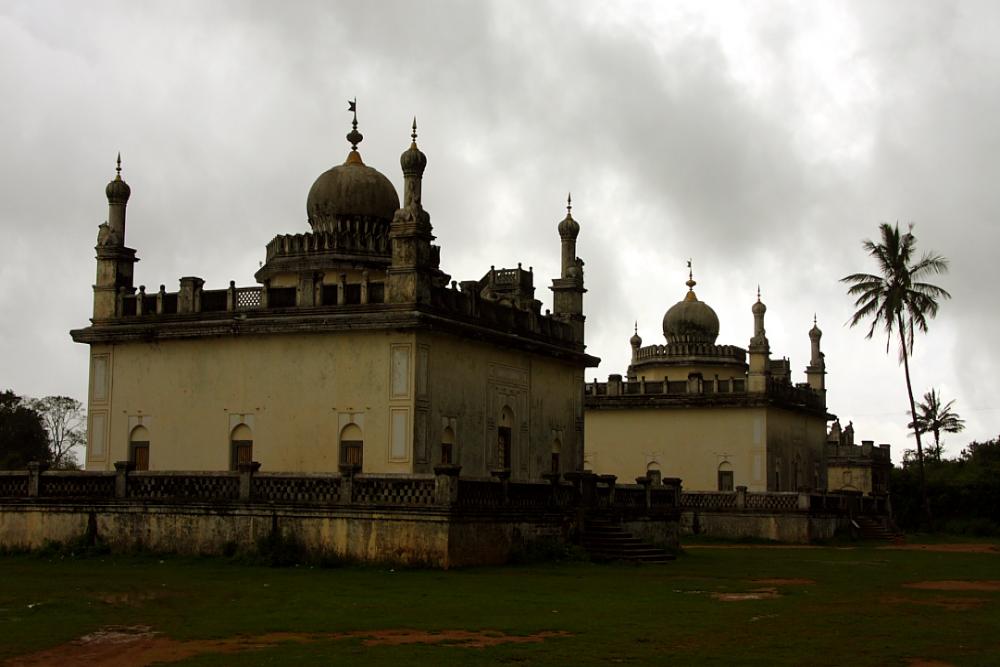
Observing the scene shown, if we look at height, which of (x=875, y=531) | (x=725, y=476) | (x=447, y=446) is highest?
(x=447, y=446)

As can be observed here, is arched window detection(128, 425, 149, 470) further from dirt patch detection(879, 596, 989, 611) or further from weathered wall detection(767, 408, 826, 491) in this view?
weathered wall detection(767, 408, 826, 491)

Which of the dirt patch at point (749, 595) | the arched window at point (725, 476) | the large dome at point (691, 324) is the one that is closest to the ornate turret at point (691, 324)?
the large dome at point (691, 324)

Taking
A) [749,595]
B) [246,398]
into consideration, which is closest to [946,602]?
[749,595]

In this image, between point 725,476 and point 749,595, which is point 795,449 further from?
point 749,595

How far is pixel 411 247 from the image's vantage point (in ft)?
105

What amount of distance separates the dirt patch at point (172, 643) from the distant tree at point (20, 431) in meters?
57.1

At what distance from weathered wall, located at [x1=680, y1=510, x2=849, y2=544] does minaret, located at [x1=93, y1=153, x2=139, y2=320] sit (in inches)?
886

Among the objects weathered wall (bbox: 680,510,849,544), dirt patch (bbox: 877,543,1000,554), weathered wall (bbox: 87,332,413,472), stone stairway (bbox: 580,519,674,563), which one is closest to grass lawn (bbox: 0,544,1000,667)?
stone stairway (bbox: 580,519,674,563)

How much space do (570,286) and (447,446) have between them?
30.3 ft

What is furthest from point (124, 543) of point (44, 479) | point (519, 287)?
point (519, 287)

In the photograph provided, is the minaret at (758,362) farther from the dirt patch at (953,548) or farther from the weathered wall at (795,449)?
the dirt patch at (953,548)

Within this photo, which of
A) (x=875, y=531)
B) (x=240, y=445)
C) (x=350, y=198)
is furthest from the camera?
(x=875, y=531)

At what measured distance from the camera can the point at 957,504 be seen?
56562 mm

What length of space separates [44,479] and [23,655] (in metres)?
15.3
